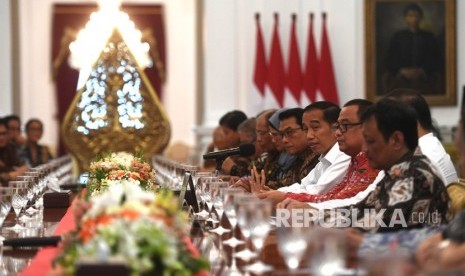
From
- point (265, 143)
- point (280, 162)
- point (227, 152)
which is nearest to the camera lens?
point (227, 152)

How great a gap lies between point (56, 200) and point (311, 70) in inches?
333

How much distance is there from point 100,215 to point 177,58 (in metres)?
15.3

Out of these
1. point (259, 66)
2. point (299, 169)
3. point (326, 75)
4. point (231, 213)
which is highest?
point (259, 66)

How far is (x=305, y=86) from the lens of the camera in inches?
579

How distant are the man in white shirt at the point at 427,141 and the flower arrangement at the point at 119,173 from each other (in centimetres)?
173

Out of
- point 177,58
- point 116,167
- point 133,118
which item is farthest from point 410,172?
point 177,58

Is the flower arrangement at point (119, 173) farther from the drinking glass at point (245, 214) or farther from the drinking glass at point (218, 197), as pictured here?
the drinking glass at point (245, 214)

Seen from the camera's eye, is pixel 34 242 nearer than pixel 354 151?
Yes

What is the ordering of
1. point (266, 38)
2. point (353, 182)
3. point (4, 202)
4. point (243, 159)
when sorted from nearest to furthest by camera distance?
1. point (4, 202)
2. point (353, 182)
3. point (243, 159)
4. point (266, 38)

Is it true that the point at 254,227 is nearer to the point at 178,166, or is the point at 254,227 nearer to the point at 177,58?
the point at 178,166

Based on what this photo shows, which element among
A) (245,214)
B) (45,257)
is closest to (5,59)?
(45,257)

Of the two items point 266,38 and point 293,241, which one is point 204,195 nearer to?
point 293,241

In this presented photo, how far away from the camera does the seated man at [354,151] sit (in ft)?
18.2

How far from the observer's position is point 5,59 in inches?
644
